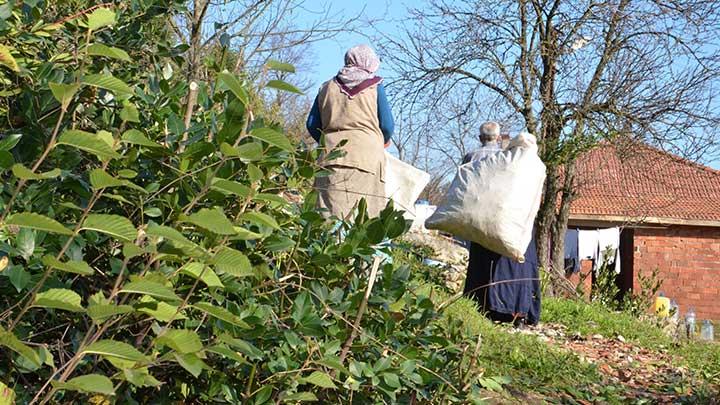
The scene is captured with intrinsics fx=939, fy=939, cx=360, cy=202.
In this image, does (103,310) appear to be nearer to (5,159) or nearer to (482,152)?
(5,159)

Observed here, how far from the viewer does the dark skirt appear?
7.48 m

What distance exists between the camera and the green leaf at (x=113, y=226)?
1516 millimetres

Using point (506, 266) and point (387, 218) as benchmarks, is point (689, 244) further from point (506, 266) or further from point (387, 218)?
point (387, 218)

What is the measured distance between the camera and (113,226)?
1529mm

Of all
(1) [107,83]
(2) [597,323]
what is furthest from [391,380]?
(2) [597,323]

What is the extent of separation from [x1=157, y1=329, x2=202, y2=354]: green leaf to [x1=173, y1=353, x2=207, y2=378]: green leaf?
0.07 feet

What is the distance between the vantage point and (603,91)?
506 inches

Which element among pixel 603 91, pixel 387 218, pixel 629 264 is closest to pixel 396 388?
pixel 387 218

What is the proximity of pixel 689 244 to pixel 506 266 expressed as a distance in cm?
2110

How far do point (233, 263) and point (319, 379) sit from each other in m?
0.41

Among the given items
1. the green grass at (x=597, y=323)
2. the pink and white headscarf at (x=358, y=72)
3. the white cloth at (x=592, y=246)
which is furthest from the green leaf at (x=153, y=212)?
the white cloth at (x=592, y=246)

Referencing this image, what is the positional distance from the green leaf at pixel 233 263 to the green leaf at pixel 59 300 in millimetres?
279

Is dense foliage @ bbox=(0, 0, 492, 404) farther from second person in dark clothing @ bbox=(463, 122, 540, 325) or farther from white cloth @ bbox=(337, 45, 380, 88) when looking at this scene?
second person in dark clothing @ bbox=(463, 122, 540, 325)

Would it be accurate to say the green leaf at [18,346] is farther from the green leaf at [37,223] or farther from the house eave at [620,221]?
the house eave at [620,221]
